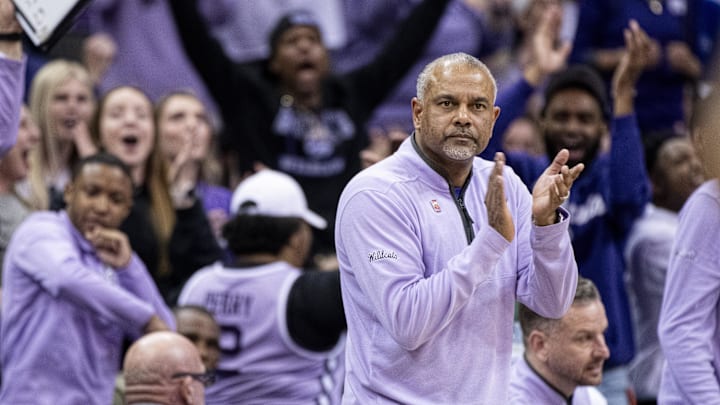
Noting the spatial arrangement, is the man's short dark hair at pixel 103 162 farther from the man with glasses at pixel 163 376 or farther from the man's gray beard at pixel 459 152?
the man's gray beard at pixel 459 152

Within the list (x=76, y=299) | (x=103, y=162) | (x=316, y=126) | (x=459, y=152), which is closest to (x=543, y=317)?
(x=459, y=152)

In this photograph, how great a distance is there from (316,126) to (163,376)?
10.7 ft

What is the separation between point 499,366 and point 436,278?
16.7 inches

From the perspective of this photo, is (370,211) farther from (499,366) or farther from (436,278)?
(499,366)

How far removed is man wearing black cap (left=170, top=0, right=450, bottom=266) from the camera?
854 cm

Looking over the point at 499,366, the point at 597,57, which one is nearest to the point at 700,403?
the point at 499,366

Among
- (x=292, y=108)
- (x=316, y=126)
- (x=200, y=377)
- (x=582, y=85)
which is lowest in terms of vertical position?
(x=200, y=377)

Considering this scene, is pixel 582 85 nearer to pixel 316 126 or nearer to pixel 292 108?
pixel 316 126

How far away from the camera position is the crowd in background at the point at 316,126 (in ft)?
24.0

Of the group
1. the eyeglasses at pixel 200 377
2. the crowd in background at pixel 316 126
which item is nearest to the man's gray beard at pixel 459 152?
the crowd in background at pixel 316 126

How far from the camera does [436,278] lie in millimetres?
4480

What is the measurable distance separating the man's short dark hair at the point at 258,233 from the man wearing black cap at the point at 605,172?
117cm

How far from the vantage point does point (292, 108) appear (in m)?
8.60

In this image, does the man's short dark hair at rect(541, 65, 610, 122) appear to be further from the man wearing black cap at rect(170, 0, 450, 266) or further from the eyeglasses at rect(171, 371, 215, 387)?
the eyeglasses at rect(171, 371, 215, 387)
